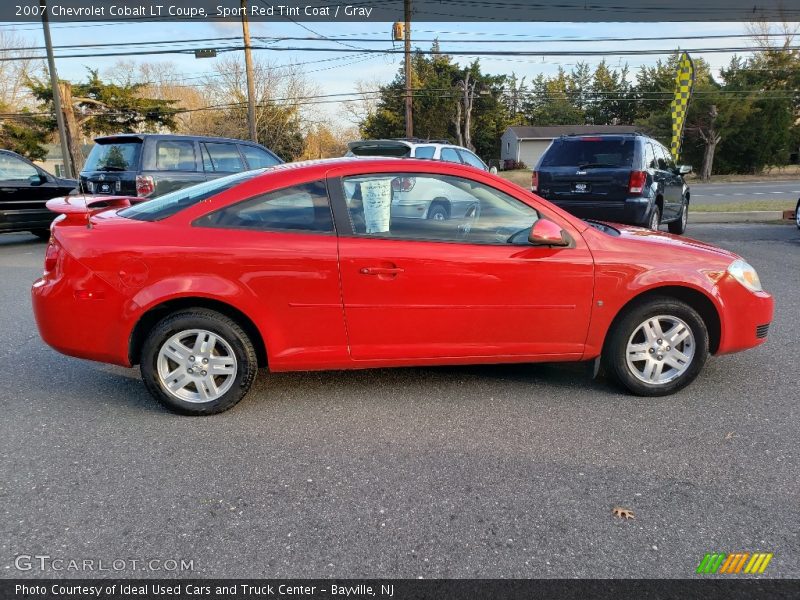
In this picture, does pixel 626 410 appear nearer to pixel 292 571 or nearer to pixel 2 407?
pixel 292 571

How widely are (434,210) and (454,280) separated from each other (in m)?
0.48

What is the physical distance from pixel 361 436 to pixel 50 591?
1.62 meters

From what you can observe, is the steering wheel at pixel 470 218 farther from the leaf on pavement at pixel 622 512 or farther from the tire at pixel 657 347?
the leaf on pavement at pixel 622 512

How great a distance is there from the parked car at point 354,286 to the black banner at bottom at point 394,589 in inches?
56.2

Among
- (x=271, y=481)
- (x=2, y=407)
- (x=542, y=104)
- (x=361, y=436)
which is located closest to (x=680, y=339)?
(x=361, y=436)

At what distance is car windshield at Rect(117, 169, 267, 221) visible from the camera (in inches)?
139

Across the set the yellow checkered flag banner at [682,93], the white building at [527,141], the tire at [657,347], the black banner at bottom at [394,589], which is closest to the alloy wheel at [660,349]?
the tire at [657,347]

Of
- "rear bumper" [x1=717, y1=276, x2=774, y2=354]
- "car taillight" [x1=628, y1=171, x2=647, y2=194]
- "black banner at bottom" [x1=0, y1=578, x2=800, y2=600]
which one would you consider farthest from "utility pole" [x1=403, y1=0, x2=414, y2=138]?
"black banner at bottom" [x1=0, y1=578, x2=800, y2=600]

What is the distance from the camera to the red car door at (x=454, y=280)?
137 inches

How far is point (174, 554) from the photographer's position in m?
2.29

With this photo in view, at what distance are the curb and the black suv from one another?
428 cm

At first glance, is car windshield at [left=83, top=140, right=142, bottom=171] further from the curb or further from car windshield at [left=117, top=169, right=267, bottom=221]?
the curb

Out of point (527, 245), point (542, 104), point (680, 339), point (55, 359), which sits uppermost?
point (542, 104)

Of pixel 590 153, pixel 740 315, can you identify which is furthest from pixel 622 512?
pixel 590 153
